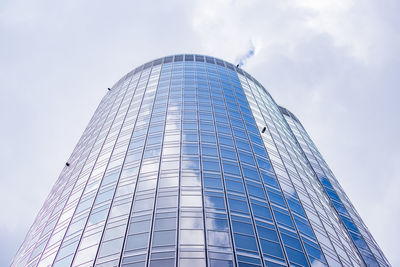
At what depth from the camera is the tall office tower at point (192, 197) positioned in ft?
83.8

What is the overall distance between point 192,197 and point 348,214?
2450 cm

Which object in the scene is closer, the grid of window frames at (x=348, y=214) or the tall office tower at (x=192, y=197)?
the tall office tower at (x=192, y=197)

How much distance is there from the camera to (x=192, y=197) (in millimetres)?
29734

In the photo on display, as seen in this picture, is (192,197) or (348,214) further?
(348,214)

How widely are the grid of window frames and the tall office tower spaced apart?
0.26m

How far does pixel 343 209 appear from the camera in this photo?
150 ft

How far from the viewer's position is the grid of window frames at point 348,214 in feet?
126

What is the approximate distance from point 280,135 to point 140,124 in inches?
693

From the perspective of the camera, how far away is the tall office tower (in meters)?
25.5

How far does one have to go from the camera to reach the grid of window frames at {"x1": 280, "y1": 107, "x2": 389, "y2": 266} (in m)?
38.3

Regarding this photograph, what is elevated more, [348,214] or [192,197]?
[348,214]

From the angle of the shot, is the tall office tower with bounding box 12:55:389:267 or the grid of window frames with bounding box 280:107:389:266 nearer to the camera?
the tall office tower with bounding box 12:55:389:267

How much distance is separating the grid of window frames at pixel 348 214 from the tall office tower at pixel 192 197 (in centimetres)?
26

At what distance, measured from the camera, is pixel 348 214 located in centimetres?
4538
